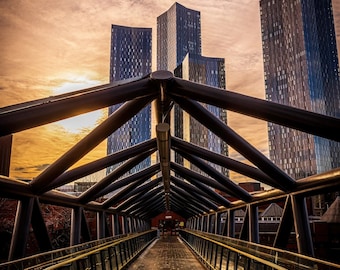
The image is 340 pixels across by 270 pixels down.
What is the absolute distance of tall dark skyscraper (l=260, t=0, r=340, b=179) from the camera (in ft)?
370

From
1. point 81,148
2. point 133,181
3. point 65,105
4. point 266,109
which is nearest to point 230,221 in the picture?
point 133,181

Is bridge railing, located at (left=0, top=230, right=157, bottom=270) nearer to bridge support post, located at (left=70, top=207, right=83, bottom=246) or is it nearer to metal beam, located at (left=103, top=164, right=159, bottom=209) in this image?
bridge support post, located at (left=70, top=207, right=83, bottom=246)

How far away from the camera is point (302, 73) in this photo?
120 m

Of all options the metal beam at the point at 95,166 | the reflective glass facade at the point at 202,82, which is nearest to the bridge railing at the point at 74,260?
the metal beam at the point at 95,166

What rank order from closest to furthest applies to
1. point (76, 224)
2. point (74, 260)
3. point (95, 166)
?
point (74, 260)
point (95, 166)
point (76, 224)

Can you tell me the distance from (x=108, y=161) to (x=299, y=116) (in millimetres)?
8266

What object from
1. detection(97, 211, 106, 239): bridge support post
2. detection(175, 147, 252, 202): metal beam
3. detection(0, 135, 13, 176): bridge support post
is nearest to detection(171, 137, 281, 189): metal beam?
detection(175, 147, 252, 202): metal beam

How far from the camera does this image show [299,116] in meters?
7.44

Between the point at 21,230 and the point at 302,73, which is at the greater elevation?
the point at 302,73

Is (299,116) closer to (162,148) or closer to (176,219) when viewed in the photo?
(162,148)

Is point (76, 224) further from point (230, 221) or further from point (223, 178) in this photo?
point (230, 221)

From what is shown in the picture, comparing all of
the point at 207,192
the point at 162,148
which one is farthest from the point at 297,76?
the point at 162,148

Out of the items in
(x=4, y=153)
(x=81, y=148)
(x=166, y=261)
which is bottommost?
(x=166, y=261)

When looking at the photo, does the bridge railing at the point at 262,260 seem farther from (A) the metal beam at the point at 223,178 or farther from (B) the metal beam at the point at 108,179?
(B) the metal beam at the point at 108,179
